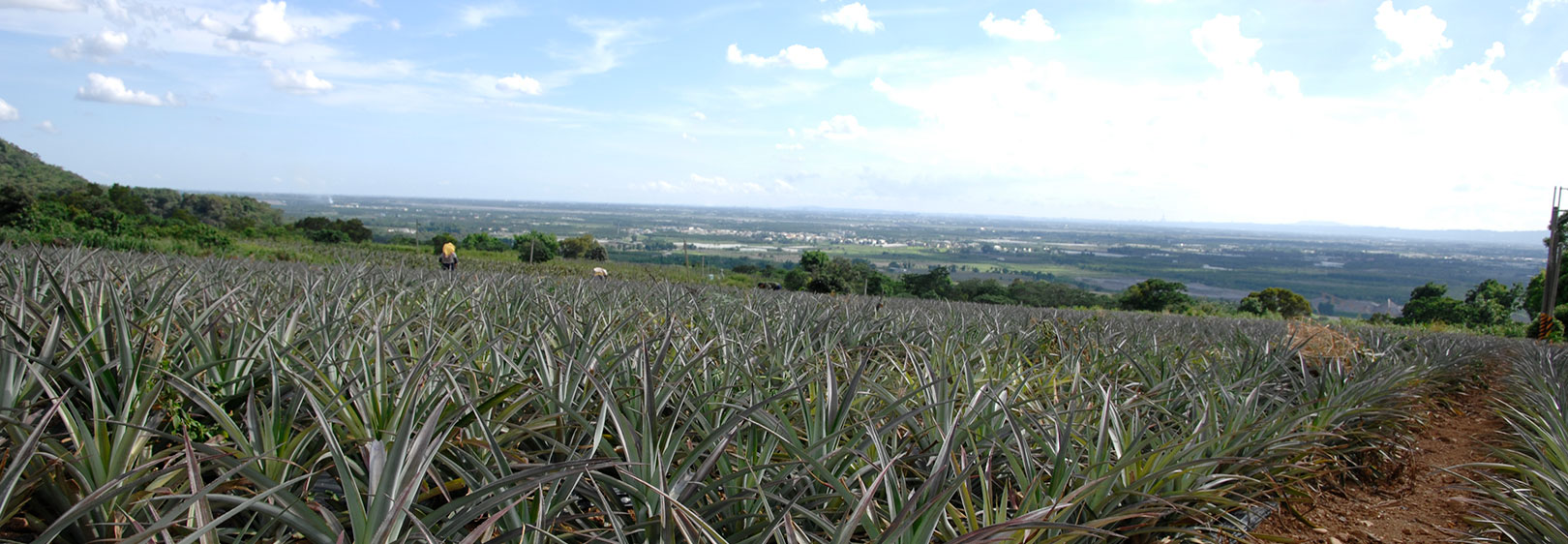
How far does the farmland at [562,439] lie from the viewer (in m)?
1.46

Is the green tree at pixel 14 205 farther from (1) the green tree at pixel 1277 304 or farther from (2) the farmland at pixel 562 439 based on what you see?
(1) the green tree at pixel 1277 304

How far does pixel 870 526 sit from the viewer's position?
1.71 metres

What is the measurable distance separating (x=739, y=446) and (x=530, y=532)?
2.34 feet

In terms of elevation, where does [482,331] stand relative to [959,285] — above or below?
above

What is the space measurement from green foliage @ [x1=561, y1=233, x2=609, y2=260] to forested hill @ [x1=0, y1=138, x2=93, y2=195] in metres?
27.5

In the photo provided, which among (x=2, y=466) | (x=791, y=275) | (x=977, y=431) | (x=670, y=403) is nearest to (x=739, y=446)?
(x=670, y=403)

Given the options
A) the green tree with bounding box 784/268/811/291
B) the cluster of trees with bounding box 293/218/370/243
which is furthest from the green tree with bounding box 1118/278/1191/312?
the cluster of trees with bounding box 293/218/370/243

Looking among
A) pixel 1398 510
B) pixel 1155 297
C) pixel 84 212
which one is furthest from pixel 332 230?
pixel 1398 510

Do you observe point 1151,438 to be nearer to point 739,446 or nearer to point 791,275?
point 739,446

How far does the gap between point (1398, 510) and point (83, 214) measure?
28085 mm

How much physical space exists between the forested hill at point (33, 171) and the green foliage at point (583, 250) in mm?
27482

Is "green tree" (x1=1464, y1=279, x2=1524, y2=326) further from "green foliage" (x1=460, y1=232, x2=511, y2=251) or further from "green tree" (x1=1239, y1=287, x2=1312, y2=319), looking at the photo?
"green foliage" (x1=460, y1=232, x2=511, y2=251)

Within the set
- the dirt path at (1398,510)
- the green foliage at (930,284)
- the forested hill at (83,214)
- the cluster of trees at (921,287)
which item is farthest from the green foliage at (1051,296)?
the forested hill at (83,214)

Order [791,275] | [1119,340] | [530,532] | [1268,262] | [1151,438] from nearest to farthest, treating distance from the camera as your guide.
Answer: [530,532]
[1151,438]
[1119,340]
[791,275]
[1268,262]
